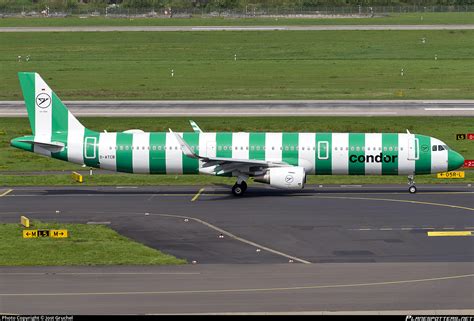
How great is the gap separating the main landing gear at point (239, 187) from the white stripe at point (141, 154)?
584 centimetres

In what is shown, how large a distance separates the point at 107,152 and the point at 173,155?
4.29 m

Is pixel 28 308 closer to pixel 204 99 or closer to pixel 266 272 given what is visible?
pixel 266 272

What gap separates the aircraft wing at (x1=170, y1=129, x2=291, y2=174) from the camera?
60844mm

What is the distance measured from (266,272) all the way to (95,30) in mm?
148555

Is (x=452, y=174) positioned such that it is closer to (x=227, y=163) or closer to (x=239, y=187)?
(x=239, y=187)

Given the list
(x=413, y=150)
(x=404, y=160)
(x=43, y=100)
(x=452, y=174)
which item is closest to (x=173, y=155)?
(x=43, y=100)

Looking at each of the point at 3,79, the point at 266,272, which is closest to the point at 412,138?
the point at 266,272

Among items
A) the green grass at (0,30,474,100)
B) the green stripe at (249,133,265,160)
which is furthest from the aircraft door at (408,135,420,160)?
the green grass at (0,30,474,100)

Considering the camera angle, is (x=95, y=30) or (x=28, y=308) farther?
(x=95, y=30)

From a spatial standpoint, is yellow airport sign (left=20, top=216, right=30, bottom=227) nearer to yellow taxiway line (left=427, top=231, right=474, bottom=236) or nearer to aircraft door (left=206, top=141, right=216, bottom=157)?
aircraft door (left=206, top=141, right=216, bottom=157)

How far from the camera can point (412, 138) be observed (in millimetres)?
63094

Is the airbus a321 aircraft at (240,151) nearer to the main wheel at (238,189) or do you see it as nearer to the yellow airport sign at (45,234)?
the main wheel at (238,189)

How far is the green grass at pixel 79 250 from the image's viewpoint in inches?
1746

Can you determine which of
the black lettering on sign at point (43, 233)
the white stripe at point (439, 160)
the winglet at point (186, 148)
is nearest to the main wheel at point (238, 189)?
the winglet at point (186, 148)
